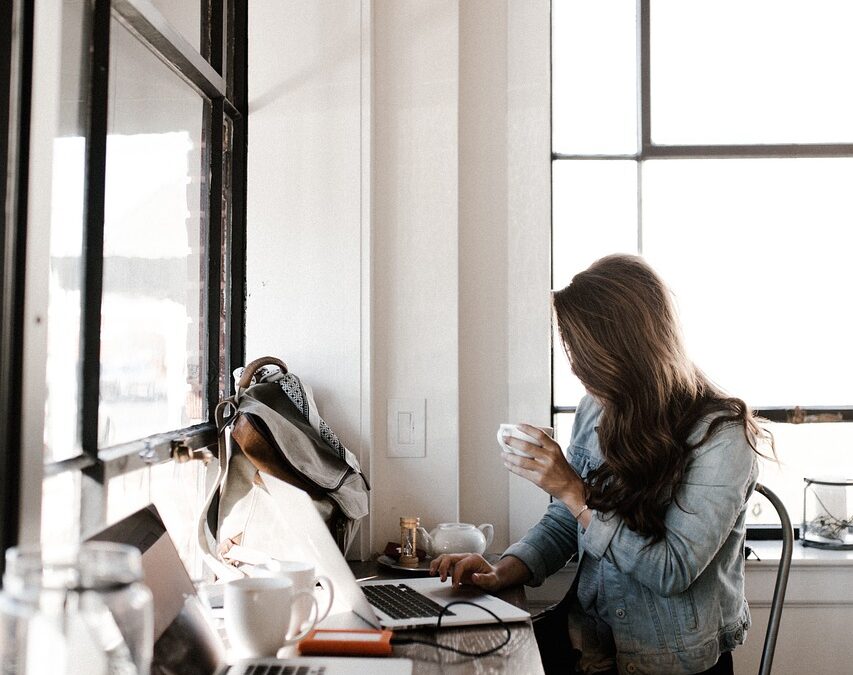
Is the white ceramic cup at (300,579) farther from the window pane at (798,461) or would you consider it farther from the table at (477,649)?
the window pane at (798,461)

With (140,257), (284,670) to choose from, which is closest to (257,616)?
(284,670)

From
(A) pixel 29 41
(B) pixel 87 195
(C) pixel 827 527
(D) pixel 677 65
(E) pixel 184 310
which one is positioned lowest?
(C) pixel 827 527

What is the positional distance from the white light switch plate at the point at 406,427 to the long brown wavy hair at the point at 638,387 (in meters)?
0.58

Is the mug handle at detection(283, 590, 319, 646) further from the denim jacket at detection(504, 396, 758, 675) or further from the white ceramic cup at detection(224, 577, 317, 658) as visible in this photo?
the denim jacket at detection(504, 396, 758, 675)

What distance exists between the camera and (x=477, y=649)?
1.27m

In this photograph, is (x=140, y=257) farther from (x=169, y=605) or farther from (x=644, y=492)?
(x=644, y=492)

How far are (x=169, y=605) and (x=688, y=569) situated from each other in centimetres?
96

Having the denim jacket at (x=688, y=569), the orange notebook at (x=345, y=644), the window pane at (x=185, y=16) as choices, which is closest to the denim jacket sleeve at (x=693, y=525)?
the denim jacket at (x=688, y=569)

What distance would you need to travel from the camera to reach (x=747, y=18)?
2531mm

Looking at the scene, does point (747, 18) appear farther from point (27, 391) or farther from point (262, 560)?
point (27, 391)

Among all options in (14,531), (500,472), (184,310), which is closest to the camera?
(14,531)

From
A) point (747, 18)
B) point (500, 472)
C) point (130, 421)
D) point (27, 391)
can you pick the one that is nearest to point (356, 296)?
point (500, 472)

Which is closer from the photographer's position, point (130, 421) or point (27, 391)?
point (27, 391)

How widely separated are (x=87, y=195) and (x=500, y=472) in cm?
139
